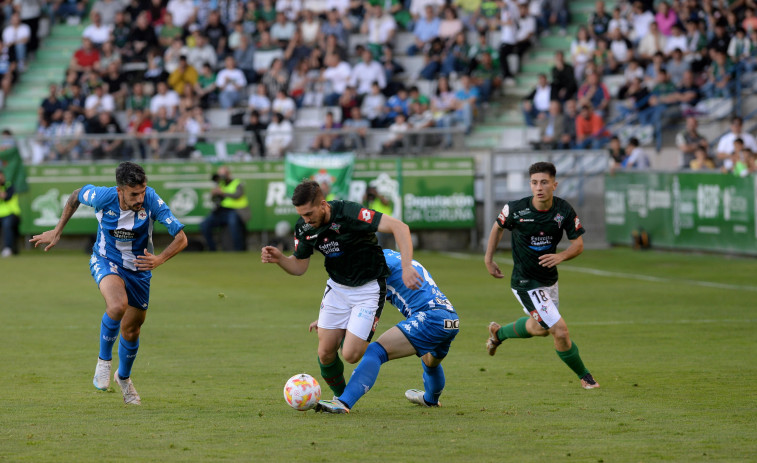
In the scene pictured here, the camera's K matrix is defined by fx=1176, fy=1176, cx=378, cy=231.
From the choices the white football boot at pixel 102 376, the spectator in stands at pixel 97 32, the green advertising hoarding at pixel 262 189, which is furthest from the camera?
the spectator in stands at pixel 97 32

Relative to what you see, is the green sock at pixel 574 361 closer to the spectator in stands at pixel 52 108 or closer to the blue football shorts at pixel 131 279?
the blue football shorts at pixel 131 279

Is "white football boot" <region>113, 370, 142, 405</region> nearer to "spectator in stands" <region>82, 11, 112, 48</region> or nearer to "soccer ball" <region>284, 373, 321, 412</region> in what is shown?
"soccer ball" <region>284, 373, 321, 412</region>

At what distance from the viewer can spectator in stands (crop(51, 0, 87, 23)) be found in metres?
37.6

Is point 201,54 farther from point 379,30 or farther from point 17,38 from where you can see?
point 17,38

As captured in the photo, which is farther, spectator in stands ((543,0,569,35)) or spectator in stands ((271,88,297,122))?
spectator in stands ((543,0,569,35))

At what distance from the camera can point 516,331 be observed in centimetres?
1066

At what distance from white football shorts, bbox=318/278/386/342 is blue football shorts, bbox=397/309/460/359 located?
8.9 inches

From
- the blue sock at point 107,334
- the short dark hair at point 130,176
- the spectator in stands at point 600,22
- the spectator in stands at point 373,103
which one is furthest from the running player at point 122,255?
the spectator in stands at point 600,22

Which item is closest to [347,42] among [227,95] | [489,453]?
[227,95]

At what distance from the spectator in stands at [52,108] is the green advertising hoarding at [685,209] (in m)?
14.5

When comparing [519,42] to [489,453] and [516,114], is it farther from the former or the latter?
[489,453]

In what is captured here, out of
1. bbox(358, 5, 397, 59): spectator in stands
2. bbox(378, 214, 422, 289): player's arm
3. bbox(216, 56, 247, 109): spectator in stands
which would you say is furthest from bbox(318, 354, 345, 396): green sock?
bbox(358, 5, 397, 59): spectator in stands

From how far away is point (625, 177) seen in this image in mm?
26484

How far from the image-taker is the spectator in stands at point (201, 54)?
109 ft
